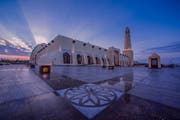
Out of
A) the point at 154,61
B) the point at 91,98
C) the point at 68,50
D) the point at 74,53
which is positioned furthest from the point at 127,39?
the point at 91,98

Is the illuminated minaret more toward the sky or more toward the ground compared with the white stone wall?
more toward the sky

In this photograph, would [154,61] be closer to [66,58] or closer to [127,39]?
[66,58]

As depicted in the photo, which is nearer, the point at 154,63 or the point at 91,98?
the point at 91,98

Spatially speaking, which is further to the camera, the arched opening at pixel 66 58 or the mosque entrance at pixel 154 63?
the arched opening at pixel 66 58

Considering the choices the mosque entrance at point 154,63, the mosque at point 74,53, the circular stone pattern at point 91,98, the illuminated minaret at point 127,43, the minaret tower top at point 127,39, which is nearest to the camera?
the circular stone pattern at point 91,98

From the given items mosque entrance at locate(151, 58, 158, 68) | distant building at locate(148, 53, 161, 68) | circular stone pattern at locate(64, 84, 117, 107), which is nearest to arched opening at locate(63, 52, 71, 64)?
distant building at locate(148, 53, 161, 68)

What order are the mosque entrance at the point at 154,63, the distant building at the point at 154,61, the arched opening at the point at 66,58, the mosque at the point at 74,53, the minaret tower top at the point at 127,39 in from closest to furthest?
the distant building at the point at 154,61
the mosque entrance at the point at 154,63
the mosque at the point at 74,53
the arched opening at the point at 66,58
the minaret tower top at the point at 127,39

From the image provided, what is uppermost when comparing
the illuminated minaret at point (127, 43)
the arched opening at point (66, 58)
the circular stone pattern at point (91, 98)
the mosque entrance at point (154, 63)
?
the illuminated minaret at point (127, 43)

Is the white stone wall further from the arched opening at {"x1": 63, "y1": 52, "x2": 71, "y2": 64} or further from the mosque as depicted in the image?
the arched opening at {"x1": 63, "y1": 52, "x2": 71, "y2": 64}

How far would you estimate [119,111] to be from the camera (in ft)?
4.68

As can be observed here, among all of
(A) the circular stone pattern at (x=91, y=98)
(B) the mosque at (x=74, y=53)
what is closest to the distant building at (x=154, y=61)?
Result: (A) the circular stone pattern at (x=91, y=98)

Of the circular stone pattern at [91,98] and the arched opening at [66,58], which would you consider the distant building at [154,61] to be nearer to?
the circular stone pattern at [91,98]

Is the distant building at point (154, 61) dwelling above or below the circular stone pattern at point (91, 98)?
above

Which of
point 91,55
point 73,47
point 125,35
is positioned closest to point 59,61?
point 73,47
